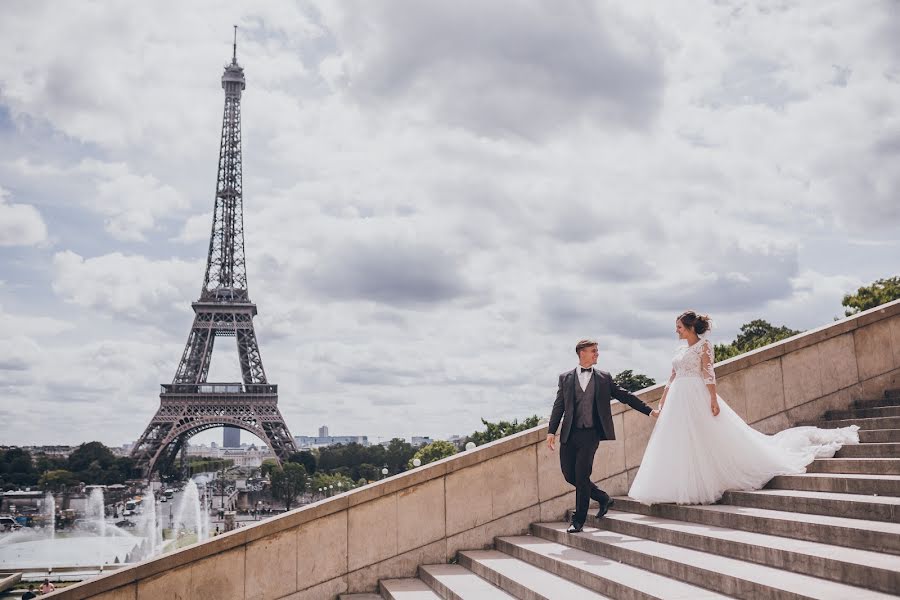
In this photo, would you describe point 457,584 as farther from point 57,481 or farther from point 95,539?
point 57,481

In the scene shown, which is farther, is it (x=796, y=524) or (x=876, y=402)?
(x=876, y=402)

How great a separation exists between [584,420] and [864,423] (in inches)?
148

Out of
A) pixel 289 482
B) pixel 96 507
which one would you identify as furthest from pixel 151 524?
pixel 96 507

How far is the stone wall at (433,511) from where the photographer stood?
7391 millimetres

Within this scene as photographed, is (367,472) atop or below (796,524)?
below

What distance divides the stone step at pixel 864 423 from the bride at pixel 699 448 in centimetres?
126

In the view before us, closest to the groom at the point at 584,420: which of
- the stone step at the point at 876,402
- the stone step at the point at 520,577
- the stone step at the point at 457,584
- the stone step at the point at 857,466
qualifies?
→ the stone step at the point at 520,577

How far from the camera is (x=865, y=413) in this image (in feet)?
29.5

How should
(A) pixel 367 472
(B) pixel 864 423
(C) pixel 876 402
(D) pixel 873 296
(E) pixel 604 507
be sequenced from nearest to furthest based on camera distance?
(E) pixel 604 507 < (B) pixel 864 423 < (C) pixel 876 402 < (D) pixel 873 296 < (A) pixel 367 472

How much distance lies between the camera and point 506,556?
7.62 meters

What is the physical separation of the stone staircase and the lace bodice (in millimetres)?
1187

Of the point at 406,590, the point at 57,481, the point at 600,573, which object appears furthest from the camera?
the point at 57,481

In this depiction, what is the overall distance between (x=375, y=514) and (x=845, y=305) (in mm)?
43885

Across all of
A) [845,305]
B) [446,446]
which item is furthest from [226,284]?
[845,305]
